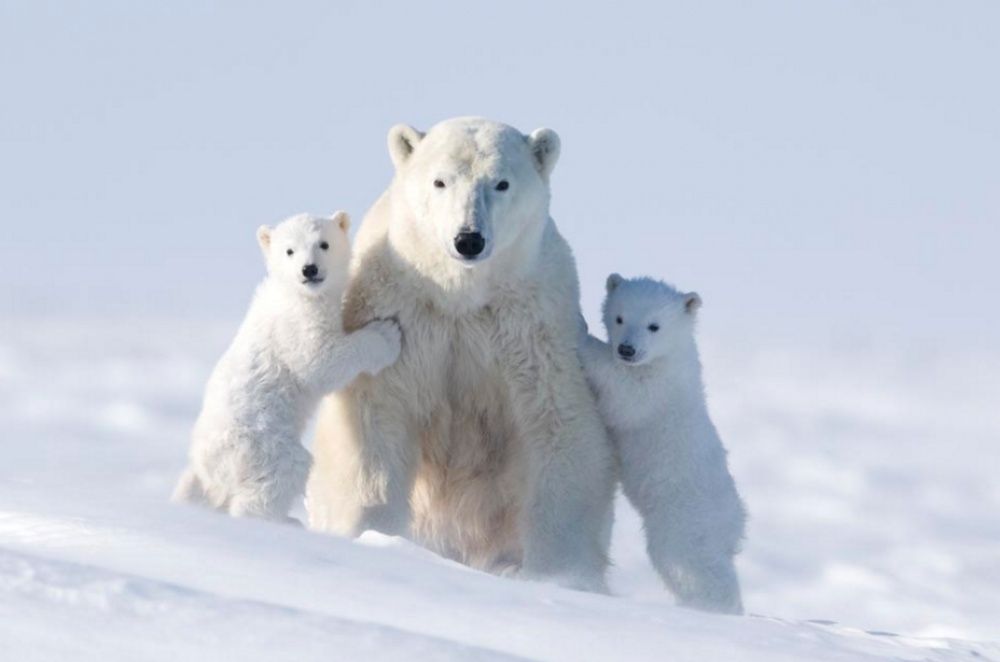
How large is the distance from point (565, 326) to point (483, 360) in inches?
17.0

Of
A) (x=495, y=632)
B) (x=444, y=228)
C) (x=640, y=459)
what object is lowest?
(x=495, y=632)

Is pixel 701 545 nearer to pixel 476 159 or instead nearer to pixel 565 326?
pixel 565 326

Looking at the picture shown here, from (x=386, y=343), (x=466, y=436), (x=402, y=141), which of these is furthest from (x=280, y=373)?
(x=402, y=141)

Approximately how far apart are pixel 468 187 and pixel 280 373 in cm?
119

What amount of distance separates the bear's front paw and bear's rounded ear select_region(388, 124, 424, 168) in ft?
2.67

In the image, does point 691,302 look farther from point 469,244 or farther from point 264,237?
point 264,237

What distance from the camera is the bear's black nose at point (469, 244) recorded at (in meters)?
7.25

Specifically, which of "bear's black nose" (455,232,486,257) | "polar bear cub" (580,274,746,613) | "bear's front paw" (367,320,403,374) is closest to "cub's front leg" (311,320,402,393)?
"bear's front paw" (367,320,403,374)

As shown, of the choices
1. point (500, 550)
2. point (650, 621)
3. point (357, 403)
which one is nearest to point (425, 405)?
point (357, 403)

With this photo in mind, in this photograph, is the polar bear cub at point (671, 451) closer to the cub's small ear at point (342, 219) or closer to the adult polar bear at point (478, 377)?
the adult polar bear at point (478, 377)

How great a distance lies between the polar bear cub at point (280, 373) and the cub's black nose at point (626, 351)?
1.05 meters

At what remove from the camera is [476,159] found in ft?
24.8

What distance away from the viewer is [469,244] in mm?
7250

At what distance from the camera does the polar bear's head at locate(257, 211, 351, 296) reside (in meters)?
7.53
